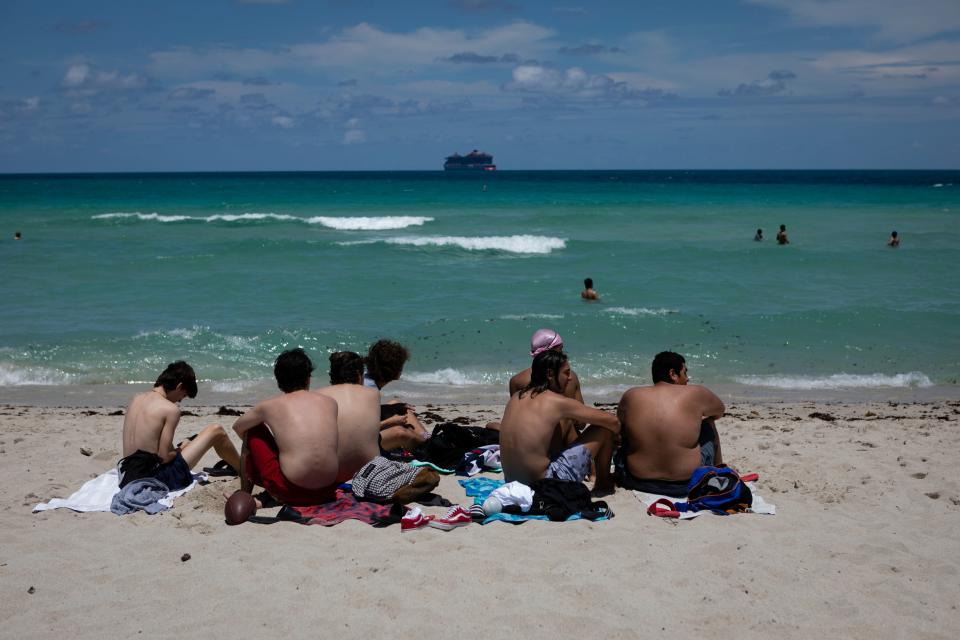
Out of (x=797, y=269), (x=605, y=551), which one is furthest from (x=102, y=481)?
(x=797, y=269)

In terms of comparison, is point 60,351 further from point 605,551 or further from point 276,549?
point 605,551

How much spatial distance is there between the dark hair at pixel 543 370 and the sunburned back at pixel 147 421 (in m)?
2.37

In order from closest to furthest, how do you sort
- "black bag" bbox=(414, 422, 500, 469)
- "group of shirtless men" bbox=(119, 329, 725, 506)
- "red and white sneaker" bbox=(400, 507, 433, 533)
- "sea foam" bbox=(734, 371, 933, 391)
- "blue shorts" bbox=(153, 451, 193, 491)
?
1. "red and white sneaker" bbox=(400, 507, 433, 533)
2. "group of shirtless men" bbox=(119, 329, 725, 506)
3. "blue shorts" bbox=(153, 451, 193, 491)
4. "black bag" bbox=(414, 422, 500, 469)
5. "sea foam" bbox=(734, 371, 933, 391)

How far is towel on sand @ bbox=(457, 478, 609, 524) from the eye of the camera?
525 centimetres

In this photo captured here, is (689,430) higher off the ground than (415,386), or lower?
higher

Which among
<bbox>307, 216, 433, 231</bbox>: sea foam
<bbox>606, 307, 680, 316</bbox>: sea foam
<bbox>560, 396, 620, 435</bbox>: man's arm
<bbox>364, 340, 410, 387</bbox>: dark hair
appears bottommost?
<bbox>606, 307, 680, 316</bbox>: sea foam

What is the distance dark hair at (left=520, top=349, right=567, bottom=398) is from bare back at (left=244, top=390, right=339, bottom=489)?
4.30 feet

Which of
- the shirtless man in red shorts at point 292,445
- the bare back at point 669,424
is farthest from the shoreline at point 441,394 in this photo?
the shirtless man in red shorts at point 292,445

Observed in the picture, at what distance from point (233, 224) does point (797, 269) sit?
20.8m

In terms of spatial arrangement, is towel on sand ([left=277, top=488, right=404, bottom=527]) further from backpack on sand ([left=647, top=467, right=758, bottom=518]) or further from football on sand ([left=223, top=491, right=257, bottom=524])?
backpack on sand ([left=647, top=467, right=758, bottom=518])

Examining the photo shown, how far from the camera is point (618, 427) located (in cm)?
561

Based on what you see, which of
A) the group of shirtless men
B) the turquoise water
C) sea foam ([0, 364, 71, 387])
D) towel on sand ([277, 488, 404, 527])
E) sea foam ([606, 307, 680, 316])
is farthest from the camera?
sea foam ([606, 307, 680, 316])

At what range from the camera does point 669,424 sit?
5645mm

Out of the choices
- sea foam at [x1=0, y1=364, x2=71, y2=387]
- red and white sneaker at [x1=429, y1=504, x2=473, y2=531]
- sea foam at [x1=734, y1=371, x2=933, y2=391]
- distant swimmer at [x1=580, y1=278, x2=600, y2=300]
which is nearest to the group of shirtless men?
red and white sneaker at [x1=429, y1=504, x2=473, y2=531]
